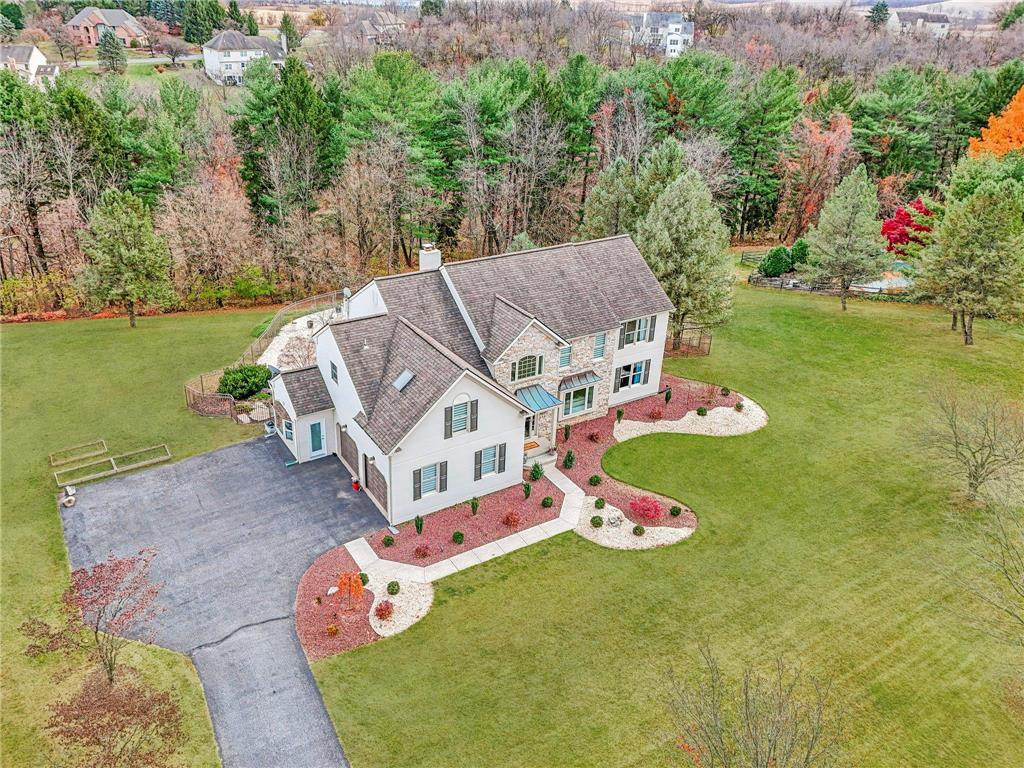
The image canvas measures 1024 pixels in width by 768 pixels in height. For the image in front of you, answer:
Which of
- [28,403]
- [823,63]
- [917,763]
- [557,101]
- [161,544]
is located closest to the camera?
[917,763]

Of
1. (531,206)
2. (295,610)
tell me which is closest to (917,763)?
(295,610)

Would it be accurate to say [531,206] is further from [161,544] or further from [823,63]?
[823,63]

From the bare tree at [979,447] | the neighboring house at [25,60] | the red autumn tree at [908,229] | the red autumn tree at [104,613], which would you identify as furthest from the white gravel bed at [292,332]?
the neighboring house at [25,60]

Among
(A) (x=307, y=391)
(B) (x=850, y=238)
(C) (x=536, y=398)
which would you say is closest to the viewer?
(A) (x=307, y=391)

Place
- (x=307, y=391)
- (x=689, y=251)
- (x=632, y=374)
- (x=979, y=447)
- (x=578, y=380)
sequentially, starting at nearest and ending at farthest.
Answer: (x=979, y=447), (x=307, y=391), (x=578, y=380), (x=632, y=374), (x=689, y=251)

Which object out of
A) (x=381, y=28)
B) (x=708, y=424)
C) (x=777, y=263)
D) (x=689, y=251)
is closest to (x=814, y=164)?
(x=777, y=263)

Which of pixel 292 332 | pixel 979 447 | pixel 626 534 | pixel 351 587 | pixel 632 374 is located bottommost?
pixel 626 534

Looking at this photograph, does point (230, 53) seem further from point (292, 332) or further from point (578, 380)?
point (578, 380)
